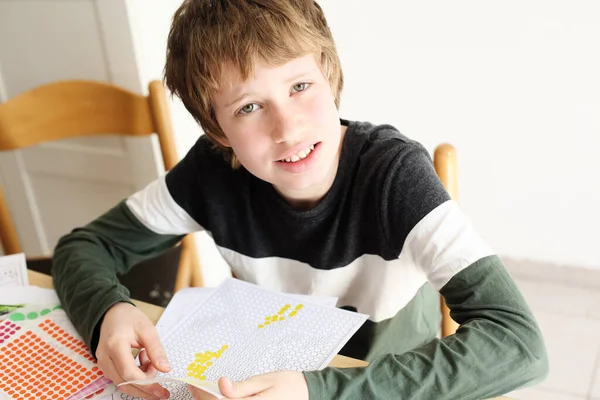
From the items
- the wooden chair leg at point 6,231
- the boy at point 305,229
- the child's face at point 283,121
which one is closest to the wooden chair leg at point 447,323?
the boy at point 305,229

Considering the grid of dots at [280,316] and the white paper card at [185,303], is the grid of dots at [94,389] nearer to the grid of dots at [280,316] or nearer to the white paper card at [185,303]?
the white paper card at [185,303]

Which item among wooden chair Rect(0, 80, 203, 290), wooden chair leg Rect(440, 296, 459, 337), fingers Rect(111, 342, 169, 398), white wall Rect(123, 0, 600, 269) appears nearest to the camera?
fingers Rect(111, 342, 169, 398)

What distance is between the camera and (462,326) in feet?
2.51

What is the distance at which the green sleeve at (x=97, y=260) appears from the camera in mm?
930

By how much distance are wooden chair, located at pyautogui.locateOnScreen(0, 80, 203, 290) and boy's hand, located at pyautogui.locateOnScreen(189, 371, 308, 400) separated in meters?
0.77

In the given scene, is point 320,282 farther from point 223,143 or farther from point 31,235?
point 31,235

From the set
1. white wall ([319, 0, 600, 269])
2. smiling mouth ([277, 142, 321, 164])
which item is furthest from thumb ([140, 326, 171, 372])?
white wall ([319, 0, 600, 269])

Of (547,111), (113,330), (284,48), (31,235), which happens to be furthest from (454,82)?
(31,235)

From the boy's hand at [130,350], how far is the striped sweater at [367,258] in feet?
0.14

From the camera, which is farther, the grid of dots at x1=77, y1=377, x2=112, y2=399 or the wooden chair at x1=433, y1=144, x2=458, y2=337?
the wooden chair at x1=433, y1=144, x2=458, y2=337

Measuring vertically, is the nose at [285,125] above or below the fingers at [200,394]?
above

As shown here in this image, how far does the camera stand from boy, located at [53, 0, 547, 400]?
728 millimetres

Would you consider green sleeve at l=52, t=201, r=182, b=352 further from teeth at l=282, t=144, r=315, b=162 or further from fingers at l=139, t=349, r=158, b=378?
Answer: teeth at l=282, t=144, r=315, b=162

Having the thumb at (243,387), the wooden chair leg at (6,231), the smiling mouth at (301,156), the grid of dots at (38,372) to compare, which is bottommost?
the wooden chair leg at (6,231)
